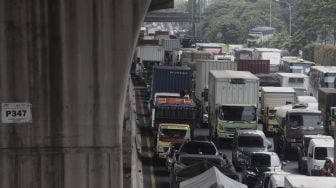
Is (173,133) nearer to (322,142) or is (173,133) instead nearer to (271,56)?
(322,142)

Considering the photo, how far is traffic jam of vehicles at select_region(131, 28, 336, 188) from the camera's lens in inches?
799

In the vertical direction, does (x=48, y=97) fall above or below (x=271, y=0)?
below

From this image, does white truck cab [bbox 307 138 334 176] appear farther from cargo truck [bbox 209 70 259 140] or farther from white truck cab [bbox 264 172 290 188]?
cargo truck [bbox 209 70 259 140]

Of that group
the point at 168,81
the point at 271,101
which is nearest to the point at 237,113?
the point at 271,101

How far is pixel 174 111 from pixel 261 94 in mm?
10806

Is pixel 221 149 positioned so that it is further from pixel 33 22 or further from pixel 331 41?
pixel 331 41

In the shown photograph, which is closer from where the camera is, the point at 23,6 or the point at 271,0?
the point at 23,6

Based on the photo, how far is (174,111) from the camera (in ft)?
95.4

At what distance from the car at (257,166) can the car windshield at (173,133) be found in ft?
12.7

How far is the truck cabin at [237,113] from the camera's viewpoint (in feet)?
103

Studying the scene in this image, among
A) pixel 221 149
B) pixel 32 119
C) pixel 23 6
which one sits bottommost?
pixel 221 149

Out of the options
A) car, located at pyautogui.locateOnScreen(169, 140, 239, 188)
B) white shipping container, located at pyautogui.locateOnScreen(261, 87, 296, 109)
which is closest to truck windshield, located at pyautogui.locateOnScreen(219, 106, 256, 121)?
white shipping container, located at pyautogui.locateOnScreen(261, 87, 296, 109)

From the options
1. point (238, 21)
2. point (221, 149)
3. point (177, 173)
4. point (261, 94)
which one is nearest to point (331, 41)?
point (238, 21)

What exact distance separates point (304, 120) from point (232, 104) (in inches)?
144
